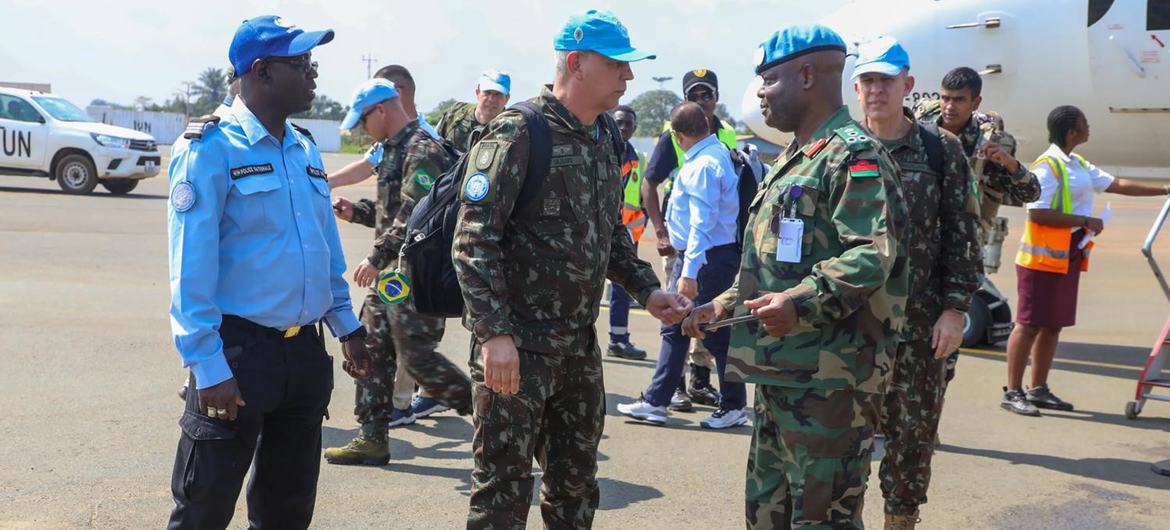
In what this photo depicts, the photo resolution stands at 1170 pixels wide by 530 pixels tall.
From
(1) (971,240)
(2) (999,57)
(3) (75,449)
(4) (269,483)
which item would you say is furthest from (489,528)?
(2) (999,57)

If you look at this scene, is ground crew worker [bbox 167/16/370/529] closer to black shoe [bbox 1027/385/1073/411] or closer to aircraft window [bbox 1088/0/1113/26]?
black shoe [bbox 1027/385/1073/411]

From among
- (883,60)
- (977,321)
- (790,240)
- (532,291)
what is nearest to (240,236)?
(532,291)

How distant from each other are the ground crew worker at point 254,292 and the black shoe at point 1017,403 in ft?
18.0

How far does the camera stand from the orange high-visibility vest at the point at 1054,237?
25.3 feet

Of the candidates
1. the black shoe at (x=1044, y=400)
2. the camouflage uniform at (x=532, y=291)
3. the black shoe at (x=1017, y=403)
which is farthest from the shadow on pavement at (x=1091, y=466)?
the camouflage uniform at (x=532, y=291)

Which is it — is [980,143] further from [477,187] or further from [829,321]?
[477,187]

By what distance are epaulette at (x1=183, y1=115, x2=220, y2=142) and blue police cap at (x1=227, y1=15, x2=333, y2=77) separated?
19cm

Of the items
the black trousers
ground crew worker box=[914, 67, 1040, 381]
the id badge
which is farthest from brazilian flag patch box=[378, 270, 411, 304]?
ground crew worker box=[914, 67, 1040, 381]

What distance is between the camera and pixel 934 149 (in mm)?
4762

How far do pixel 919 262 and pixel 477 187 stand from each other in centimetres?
211

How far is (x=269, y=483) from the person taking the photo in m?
3.63

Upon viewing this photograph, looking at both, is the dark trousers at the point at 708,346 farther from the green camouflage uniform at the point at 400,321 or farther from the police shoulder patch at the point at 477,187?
the police shoulder patch at the point at 477,187

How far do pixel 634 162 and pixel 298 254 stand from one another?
6.89 metres

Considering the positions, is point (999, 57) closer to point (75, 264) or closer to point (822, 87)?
point (822, 87)
